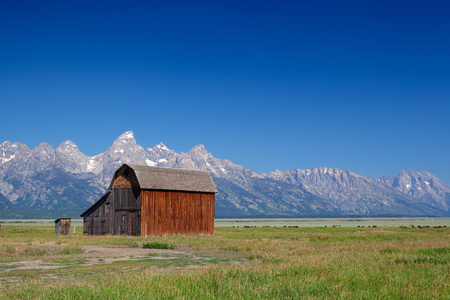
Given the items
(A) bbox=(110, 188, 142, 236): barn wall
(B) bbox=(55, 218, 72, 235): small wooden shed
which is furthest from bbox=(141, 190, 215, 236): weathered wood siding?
(B) bbox=(55, 218, 72, 235): small wooden shed

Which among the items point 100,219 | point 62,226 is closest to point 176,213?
point 100,219

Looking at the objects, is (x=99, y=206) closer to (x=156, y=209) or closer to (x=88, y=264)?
(x=156, y=209)

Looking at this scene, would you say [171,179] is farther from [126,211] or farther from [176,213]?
[126,211]

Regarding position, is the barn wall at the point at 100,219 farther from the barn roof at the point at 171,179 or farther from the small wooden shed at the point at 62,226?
the small wooden shed at the point at 62,226

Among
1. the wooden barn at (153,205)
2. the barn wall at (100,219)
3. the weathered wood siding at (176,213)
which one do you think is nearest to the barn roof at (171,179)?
the wooden barn at (153,205)

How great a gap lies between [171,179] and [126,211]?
7.31 m

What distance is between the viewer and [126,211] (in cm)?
5966

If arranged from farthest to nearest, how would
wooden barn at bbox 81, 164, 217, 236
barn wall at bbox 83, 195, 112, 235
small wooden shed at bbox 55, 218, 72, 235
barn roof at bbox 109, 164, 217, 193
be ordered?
small wooden shed at bbox 55, 218, 72, 235
barn wall at bbox 83, 195, 112, 235
barn roof at bbox 109, 164, 217, 193
wooden barn at bbox 81, 164, 217, 236

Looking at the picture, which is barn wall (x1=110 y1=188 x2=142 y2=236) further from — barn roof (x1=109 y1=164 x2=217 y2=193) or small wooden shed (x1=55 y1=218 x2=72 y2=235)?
small wooden shed (x1=55 y1=218 x2=72 y2=235)

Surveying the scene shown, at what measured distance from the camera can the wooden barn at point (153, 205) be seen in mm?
58219

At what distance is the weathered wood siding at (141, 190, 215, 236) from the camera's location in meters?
58.1

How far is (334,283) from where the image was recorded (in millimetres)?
15172

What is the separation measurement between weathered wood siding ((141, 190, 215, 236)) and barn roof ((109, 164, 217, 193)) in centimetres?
70

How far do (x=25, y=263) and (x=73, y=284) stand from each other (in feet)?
36.0
